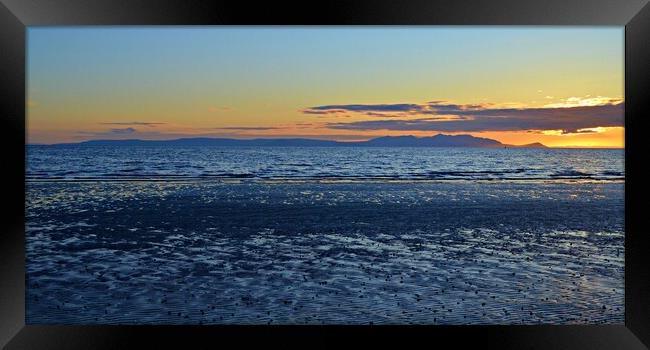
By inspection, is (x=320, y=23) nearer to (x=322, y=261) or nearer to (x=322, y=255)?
(x=322, y=261)

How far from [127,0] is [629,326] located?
143 inches

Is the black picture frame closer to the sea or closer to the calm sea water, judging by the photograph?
the sea

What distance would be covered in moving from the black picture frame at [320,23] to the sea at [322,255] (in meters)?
1.44

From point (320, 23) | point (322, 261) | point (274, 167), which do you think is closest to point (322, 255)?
point (322, 261)

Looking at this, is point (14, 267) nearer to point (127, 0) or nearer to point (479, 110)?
point (127, 0)

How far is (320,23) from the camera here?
3736 mm

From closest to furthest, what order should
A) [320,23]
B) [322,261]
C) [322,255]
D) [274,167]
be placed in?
[320,23], [322,261], [322,255], [274,167]

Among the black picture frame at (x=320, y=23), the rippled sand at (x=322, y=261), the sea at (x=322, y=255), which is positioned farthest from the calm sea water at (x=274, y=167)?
the black picture frame at (x=320, y=23)

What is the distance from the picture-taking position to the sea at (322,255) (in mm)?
5555

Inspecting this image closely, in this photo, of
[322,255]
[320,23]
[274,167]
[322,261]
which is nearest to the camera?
[320,23]

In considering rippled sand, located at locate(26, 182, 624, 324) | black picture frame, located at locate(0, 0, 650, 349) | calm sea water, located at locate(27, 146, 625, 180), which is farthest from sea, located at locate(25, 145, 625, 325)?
calm sea water, located at locate(27, 146, 625, 180)

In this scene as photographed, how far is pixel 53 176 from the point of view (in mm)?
23641

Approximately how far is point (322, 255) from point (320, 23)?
4.76 meters

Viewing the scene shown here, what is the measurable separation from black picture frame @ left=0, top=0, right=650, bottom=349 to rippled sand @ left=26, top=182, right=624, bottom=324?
142 cm
